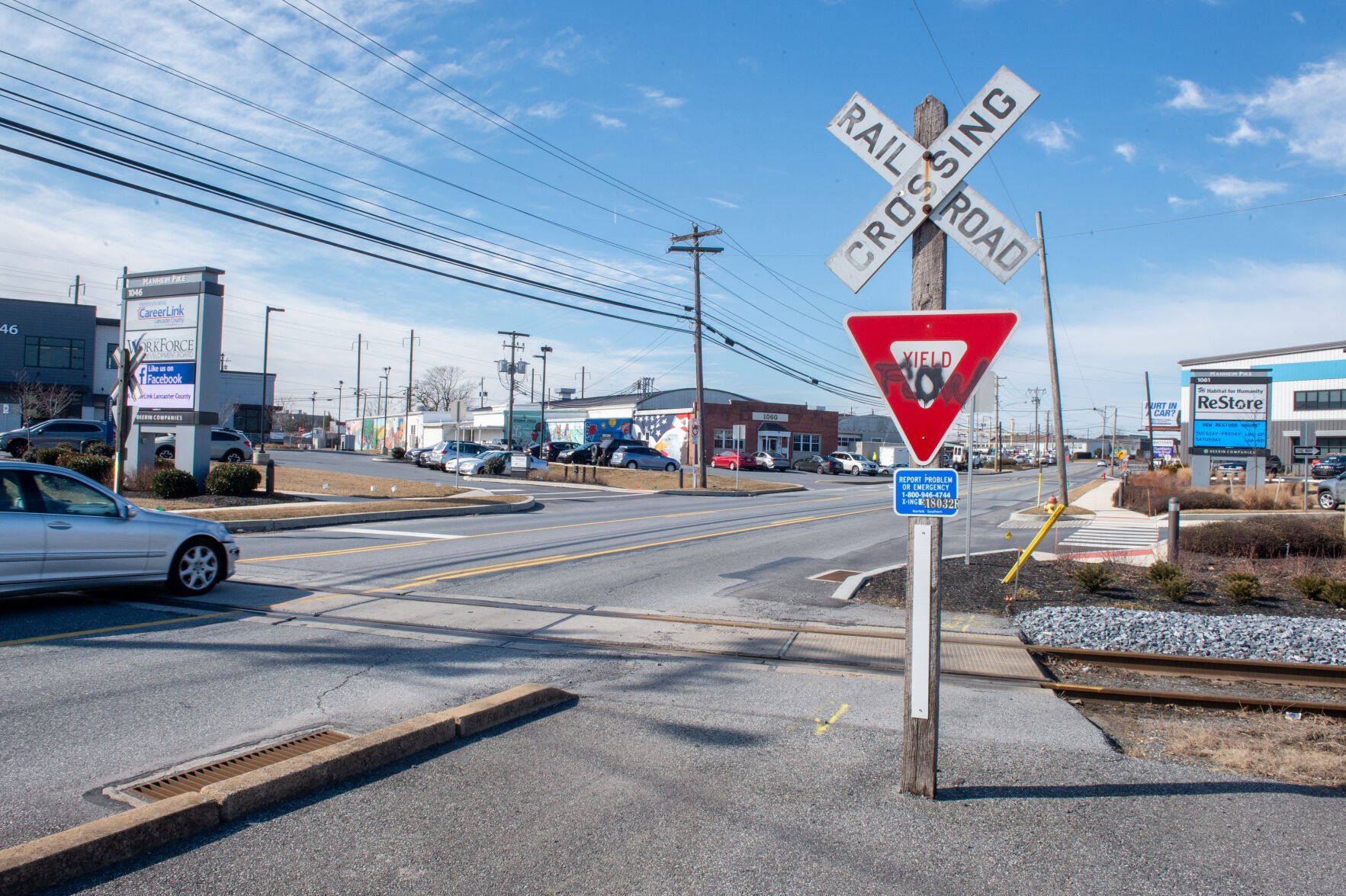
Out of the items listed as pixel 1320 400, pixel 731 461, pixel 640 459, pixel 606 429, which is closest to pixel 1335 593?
pixel 640 459

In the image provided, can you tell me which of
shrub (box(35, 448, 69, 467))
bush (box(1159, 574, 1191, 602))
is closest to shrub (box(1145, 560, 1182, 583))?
bush (box(1159, 574, 1191, 602))

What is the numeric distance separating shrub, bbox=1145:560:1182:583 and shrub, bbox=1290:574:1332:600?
1.47 m

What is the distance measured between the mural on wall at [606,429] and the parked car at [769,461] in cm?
1190

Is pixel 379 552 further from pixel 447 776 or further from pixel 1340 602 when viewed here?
pixel 1340 602

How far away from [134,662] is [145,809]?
3.62 meters

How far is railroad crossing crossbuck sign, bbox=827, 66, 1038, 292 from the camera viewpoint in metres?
4.49

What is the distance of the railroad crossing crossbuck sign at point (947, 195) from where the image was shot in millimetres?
4488

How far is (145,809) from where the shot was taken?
3.73 m

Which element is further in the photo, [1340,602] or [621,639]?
[1340,602]

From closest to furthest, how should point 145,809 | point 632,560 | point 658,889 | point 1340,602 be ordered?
point 658,889 < point 145,809 < point 1340,602 < point 632,560

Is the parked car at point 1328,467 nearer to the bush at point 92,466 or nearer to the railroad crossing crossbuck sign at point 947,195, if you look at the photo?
the railroad crossing crossbuck sign at point 947,195

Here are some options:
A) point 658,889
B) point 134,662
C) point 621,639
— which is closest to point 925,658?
point 658,889

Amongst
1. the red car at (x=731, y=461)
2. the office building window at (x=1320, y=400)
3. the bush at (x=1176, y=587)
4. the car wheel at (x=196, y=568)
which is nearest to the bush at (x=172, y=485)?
the car wheel at (x=196, y=568)

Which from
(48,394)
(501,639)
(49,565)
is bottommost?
(501,639)
